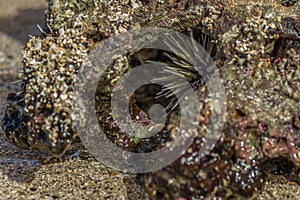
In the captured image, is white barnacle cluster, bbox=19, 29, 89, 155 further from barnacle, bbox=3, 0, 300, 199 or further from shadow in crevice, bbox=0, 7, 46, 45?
shadow in crevice, bbox=0, 7, 46, 45

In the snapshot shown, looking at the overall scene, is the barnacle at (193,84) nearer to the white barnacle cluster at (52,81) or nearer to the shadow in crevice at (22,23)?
the white barnacle cluster at (52,81)

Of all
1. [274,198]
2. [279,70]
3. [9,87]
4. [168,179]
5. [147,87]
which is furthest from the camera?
[9,87]

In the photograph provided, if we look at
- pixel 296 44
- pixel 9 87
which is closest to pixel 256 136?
pixel 296 44

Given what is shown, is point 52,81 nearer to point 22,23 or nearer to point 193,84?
point 193,84

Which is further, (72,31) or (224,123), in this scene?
(72,31)

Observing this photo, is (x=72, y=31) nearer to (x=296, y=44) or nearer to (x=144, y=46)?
(x=144, y=46)

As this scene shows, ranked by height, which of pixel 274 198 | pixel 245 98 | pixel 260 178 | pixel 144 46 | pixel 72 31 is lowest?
pixel 274 198

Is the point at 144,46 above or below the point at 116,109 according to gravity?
above
